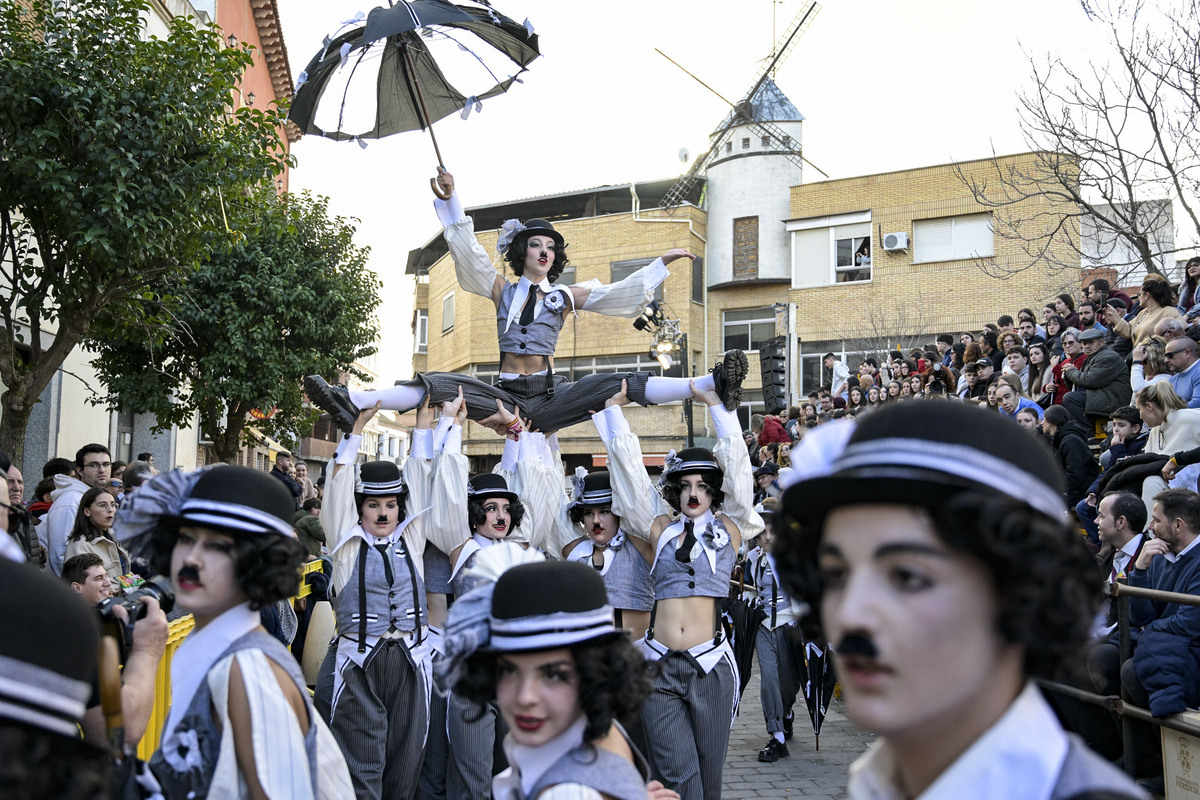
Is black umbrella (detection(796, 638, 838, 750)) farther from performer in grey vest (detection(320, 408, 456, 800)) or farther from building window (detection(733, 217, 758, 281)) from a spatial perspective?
building window (detection(733, 217, 758, 281))

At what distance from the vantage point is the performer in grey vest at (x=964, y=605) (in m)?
1.42

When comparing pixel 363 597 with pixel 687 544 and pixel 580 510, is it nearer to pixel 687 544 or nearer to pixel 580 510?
pixel 580 510

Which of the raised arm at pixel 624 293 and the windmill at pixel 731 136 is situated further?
the windmill at pixel 731 136

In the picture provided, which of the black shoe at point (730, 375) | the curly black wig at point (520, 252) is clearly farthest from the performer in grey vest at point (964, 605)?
the curly black wig at point (520, 252)

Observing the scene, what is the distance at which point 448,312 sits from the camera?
134 feet

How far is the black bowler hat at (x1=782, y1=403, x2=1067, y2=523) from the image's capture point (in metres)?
1.46

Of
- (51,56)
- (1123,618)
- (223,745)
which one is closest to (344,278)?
(51,56)

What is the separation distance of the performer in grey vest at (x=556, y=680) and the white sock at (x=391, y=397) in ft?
10.1

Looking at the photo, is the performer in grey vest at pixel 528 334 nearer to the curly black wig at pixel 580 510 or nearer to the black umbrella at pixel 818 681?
the curly black wig at pixel 580 510

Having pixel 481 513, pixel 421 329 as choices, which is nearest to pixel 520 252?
pixel 481 513

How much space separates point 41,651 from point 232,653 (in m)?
1.11

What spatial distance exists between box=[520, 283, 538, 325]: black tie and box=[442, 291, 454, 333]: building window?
3400cm

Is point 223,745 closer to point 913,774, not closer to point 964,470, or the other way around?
point 913,774

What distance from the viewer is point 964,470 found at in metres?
1.46
